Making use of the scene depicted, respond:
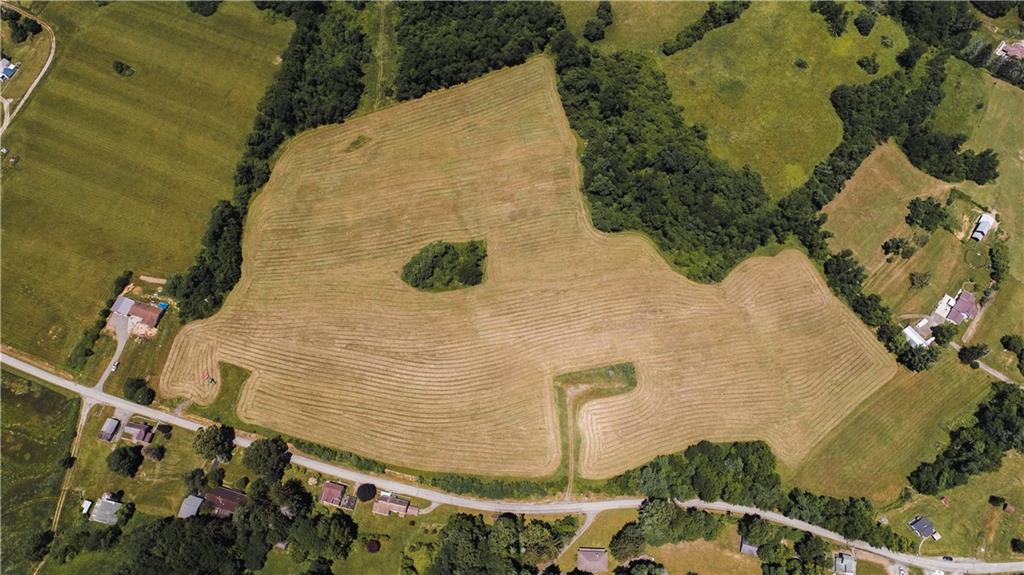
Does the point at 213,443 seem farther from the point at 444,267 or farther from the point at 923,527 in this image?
the point at 923,527

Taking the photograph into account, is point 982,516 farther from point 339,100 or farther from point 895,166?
point 339,100

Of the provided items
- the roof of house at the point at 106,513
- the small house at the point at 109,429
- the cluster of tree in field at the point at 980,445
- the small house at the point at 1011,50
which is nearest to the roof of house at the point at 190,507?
the roof of house at the point at 106,513

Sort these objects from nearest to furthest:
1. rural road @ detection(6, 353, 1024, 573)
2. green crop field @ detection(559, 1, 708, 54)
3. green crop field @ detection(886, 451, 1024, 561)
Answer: rural road @ detection(6, 353, 1024, 573), green crop field @ detection(886, 451, 1024, 561), green crop field @ detection(559, 1, 708, 54)

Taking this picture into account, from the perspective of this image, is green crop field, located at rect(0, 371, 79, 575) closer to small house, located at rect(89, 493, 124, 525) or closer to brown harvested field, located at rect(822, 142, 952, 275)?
small house, located at rect(89, 493, 124, 525)

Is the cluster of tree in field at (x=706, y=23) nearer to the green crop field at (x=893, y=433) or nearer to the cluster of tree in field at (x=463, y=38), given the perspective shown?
the cluster of tree in field at (x=463, y=38)

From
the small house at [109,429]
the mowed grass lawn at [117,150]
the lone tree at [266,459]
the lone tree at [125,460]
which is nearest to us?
the lone tree at [266,459]

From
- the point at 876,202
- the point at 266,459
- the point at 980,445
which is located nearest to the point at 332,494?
the point at 266,459

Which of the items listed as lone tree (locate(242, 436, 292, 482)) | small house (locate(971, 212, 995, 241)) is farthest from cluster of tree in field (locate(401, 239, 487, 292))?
small house (locate(971, 212, 995, 241))
